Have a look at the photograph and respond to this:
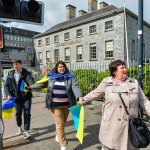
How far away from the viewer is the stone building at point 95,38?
2815 centimetres

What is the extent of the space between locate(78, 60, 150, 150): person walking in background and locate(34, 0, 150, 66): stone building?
80.1ft

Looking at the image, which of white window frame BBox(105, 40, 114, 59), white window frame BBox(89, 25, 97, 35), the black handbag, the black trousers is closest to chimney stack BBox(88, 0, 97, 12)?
white window frame BBox(89, 25, 97, 35)

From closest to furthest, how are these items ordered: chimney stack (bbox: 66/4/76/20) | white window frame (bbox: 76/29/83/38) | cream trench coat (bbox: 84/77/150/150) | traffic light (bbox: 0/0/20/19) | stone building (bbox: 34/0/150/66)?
cream trench coat (bbox: 84/77/150/150) → traffic light (bbox: 0/0/20/19) → stone building (bbox: 34/0/150/66) → white window frame (bbox: 76/29/83/38) → chimney stack (bbox: 66/4/76/20)

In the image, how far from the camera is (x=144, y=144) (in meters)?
3.22

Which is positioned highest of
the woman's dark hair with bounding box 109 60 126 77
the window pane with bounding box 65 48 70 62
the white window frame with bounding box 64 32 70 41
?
the white window frame with bounding box 64 32 70 41

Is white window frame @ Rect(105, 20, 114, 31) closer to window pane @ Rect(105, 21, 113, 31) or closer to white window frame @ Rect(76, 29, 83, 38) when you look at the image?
window pane @ Rect(105, 21, 113, 31)

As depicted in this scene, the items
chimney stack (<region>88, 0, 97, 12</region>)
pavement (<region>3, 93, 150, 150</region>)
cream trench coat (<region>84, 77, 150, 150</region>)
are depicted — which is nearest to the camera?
cream trench coat (<region>84, 77, 150, 150</region>)

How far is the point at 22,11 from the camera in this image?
4.98 metres

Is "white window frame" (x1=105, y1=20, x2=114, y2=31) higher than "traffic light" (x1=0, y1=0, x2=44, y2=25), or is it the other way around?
"white window frame" (x1=105, y1=20, x2=114, y2=31)

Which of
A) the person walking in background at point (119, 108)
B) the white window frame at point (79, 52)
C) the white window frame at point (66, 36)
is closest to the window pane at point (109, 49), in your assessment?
the white window frame at point (79, 52)

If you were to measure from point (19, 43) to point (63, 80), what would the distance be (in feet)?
321

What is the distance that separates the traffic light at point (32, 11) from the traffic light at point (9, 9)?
0.14m

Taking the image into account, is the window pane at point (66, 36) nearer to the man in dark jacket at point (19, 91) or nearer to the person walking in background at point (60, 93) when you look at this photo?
the man in dark jacket at point (19, 91)

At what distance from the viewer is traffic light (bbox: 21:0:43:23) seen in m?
5.00
